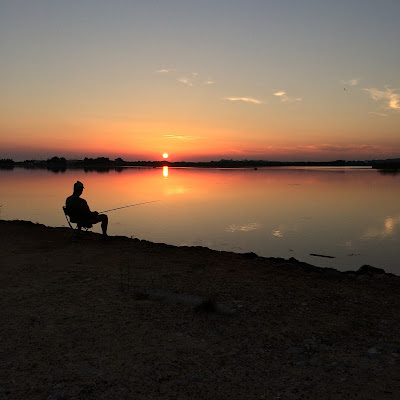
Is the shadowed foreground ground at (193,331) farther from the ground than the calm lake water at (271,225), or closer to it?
farther from the ground

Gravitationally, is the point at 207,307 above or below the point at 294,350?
above

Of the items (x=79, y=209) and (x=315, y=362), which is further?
(x=79, y=209)

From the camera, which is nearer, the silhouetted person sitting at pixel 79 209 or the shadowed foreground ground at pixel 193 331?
the shadowed foreground ground at pixel 193 331

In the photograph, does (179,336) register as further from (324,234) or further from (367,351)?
(324,234)

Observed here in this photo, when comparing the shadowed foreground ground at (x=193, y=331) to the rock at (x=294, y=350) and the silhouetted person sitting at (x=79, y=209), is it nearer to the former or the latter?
the rock at (x=294, y=350)

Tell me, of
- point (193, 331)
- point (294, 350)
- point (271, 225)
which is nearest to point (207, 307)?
point (193, 331)

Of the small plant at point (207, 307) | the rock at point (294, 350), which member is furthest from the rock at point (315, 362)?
the small plant at point (207, 307)

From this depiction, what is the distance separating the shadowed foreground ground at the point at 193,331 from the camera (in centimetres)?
398

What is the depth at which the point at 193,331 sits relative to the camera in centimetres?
536

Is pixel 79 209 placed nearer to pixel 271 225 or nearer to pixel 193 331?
pixel 193 331

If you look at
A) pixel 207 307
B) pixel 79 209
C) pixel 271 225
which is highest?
pixel 79 209

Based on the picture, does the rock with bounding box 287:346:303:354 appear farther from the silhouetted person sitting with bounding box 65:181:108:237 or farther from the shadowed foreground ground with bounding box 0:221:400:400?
the silhouetted person sitting with bounding box 65:181:108:237

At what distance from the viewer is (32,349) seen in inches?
184

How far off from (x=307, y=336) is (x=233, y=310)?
1.31 m
